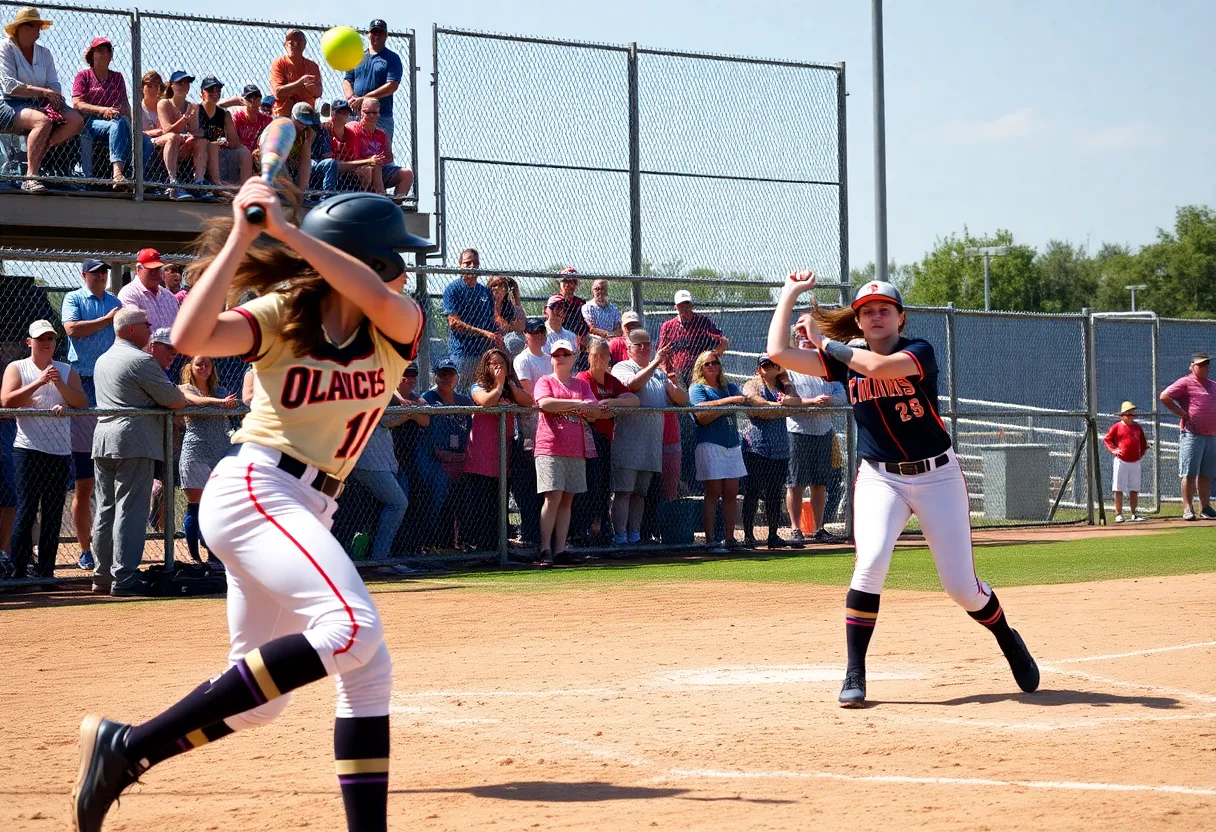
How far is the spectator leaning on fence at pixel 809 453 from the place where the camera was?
15.3 metres

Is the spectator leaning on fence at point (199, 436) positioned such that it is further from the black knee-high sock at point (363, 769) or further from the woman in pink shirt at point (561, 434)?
the black knee-high sock at point (363, 769)

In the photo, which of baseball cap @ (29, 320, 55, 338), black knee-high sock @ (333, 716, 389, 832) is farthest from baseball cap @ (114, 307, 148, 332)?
black knee-high sock @ (333, 716, 389, 832)

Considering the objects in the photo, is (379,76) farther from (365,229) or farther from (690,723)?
(365,229)

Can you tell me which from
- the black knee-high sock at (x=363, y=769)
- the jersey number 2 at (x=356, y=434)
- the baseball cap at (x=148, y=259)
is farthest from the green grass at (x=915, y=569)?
the black knee-high sock at (x=363, y=769)

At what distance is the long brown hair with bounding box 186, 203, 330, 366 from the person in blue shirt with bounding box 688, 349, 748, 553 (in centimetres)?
1046

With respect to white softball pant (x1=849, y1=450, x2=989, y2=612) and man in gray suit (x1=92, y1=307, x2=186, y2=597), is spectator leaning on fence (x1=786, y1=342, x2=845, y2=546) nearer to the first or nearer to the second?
man in gray suit (x1=92, y1=307, x2=186, y2=597)

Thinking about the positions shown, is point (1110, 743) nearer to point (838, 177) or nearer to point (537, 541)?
point (537, 541)

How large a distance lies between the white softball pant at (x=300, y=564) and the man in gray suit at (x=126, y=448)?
7.53 m

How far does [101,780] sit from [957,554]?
3986 mm

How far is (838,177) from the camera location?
17328 millimetres

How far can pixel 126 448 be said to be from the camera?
441 inches

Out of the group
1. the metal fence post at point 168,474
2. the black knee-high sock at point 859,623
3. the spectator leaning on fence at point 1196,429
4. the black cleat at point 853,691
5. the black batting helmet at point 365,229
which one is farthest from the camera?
the spectator leaning on fence at point 1196,429

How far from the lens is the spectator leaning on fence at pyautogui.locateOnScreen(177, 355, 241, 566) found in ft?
39.1

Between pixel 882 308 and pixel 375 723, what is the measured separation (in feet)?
12.2
